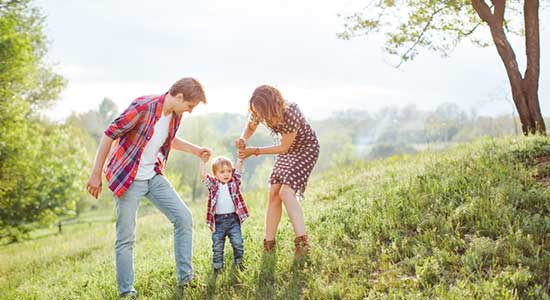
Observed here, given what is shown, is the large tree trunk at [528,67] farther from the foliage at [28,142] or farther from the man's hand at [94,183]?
the foliage at [28,142]

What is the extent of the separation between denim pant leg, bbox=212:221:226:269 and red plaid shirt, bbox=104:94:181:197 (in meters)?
1.18

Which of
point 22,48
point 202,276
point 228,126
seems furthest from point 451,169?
point 228,126

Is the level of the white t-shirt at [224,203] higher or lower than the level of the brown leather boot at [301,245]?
higher

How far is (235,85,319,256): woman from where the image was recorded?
18.0 ft

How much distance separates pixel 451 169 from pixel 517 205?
1.62 m

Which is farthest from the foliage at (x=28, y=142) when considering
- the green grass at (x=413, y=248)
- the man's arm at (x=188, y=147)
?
the man's arm at (x=188, y=147)

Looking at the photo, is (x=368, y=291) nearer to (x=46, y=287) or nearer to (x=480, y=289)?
(x=480, y=289)

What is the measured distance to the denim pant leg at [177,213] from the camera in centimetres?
554

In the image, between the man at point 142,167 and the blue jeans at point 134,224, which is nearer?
the man at point 142,167

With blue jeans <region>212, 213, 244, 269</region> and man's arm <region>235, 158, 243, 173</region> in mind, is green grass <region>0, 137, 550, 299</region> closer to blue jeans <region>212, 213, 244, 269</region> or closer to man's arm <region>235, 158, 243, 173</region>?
blue jeans <region>212, 213, 244, 269</region>

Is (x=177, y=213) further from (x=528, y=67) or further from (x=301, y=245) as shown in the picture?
(x=528, y=67)

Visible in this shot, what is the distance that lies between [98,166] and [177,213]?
999 mm

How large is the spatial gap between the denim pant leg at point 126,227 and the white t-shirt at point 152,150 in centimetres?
11

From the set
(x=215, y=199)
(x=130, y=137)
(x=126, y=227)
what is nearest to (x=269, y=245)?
(x=215, y=199)
